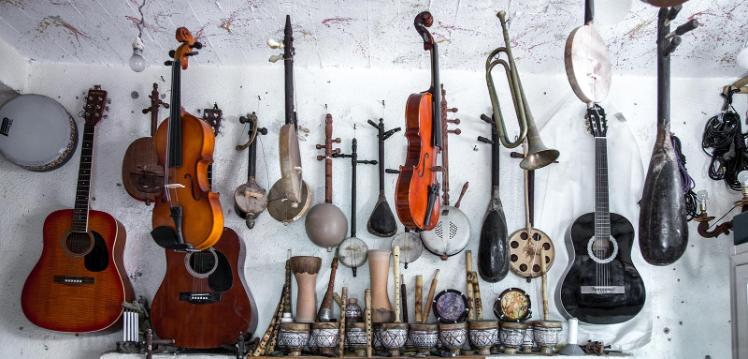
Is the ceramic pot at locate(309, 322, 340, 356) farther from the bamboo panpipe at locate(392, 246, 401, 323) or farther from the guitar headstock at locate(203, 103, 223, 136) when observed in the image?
the guitar headstock at locate(203, 103, 223, 136)

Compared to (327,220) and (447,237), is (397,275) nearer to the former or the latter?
(447,237)

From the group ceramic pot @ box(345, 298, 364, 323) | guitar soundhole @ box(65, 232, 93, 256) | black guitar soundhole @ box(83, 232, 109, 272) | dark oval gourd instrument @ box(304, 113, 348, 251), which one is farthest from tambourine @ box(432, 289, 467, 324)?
guitar soundhole @ box(65, 232, 93, 256)

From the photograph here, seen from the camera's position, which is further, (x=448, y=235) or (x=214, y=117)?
(x=214, y=117)

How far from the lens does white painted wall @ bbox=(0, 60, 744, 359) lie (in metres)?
4.23

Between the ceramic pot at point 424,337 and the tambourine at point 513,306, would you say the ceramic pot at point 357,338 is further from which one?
the tambourine at point 513,306

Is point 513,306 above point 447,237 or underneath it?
underneath

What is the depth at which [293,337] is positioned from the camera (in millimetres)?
3797

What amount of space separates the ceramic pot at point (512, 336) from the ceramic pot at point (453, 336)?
9.7 inches

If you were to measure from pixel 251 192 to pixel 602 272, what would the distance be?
2167 mm

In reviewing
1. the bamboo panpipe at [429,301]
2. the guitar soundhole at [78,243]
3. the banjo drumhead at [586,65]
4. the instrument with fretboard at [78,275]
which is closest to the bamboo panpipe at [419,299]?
the bamboo panpipe at [429,301]

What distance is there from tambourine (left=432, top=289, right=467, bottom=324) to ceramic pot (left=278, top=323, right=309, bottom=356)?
2.70 ft

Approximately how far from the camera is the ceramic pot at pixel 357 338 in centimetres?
386

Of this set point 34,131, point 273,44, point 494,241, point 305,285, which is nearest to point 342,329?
point 305,285

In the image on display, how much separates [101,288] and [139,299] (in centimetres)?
25
